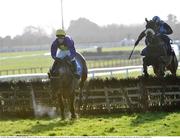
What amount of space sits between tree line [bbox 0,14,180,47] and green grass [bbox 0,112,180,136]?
91174 mm

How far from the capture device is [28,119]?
12422mm

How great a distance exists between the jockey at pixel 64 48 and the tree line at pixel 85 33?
9121 centimetres

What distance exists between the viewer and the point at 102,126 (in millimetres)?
10281

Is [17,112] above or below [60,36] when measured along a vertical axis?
below

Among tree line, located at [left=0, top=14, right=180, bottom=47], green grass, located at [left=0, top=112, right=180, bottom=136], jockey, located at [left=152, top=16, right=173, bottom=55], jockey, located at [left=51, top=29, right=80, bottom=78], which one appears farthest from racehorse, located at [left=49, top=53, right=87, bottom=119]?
tree line, located at [left=0, top=14, right=180, bottom=47]

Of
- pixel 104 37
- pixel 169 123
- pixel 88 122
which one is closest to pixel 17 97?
pixel 88 122

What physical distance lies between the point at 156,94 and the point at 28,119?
2945 mm

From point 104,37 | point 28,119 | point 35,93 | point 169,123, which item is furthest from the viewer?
point 104,37

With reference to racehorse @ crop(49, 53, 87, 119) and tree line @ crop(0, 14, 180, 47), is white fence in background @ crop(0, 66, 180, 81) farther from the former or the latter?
tree line @ crop(0, 14, 180, 47)

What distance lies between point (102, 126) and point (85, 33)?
120 metres

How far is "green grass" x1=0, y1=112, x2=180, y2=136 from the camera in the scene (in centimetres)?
935

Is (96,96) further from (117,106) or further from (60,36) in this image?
(60,36)

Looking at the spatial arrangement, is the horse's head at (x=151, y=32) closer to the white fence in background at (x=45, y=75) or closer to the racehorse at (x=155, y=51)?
the racehorse at (x=155, y=51)

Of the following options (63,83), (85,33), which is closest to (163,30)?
(63,83)
